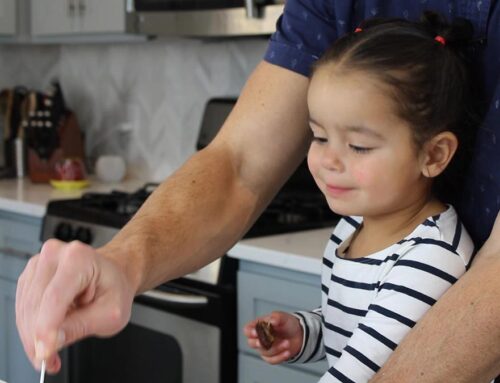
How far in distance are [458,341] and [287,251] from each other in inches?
47.6

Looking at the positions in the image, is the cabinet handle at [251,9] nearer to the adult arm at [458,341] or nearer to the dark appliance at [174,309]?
the dark appliance at [174,309]

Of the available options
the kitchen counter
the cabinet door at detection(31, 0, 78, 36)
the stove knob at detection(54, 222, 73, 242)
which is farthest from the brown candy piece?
the cabinet door at detection(31, 0, 78, 36)

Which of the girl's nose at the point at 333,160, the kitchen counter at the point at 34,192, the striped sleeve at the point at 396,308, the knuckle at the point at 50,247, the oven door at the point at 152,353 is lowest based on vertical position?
the oven door at the point at 152,353

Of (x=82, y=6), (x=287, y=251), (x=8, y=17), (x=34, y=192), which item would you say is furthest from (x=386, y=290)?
(x=8, y=17)

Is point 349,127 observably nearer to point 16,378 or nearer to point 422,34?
point 422,34

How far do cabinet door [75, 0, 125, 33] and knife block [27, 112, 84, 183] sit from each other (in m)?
0.41

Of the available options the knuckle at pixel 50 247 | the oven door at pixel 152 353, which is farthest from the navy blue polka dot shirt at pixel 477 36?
the oven door at pixel 152 353

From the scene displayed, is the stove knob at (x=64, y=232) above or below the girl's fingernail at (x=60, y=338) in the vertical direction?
below

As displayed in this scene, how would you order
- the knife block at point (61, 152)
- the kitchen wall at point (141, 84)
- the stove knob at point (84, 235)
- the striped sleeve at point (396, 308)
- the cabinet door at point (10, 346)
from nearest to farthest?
1. the striped sleeve at point (396, 308)
2. the stove knob at point (84, 235)
3. the cabinet door at point (10, 346)
4. the kitchen wall at point (141, 84)
5. the knife block at point (61, 152)

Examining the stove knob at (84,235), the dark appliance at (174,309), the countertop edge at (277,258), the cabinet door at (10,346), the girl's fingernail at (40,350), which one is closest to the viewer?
the girl's fingernail at (40,350)

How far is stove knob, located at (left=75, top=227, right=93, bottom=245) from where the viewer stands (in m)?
2.50

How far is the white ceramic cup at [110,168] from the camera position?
3.31 m

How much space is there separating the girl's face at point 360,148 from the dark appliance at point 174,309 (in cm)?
115

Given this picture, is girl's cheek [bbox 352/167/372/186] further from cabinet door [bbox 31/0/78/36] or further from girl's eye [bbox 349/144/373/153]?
cabinet door [bbox 31/0/78/36]
